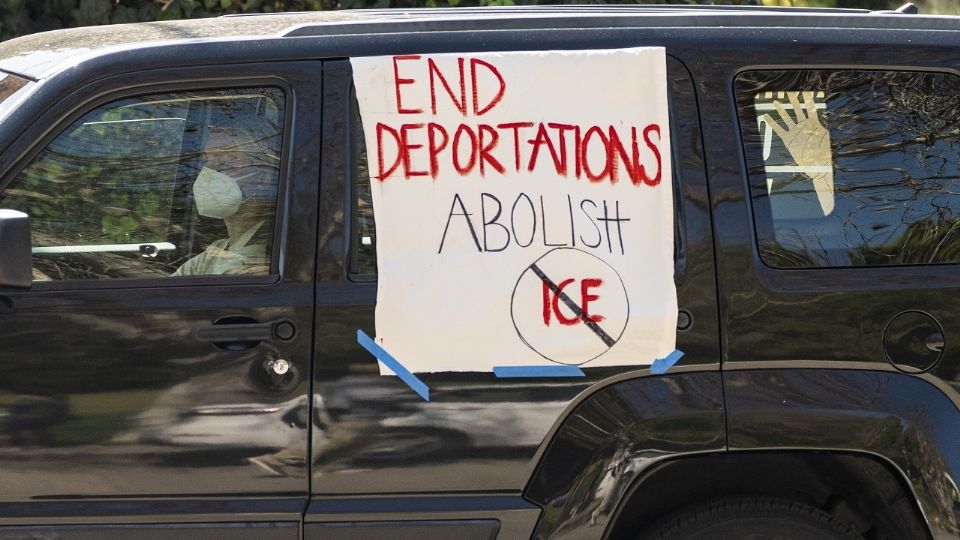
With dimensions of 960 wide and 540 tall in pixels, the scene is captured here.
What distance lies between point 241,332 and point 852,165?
1539mm

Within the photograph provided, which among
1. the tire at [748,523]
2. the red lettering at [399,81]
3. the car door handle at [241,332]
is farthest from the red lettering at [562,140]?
the tire at [748,523]

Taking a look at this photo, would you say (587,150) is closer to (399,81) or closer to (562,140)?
(562,140)

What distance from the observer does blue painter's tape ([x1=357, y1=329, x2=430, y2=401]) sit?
2.56m

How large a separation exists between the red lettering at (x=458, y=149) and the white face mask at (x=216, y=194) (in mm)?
530

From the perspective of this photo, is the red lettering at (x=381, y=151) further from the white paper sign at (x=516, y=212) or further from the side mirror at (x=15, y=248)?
the side mirror at (x=15, y=248)

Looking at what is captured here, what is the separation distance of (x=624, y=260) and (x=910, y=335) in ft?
2.33

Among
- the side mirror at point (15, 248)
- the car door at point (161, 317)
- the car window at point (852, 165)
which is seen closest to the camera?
the side mirror at point (15, 248)

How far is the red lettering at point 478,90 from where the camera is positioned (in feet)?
8.52

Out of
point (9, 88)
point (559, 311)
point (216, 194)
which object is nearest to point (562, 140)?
point (559, 311)

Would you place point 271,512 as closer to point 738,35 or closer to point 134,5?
point 738,35

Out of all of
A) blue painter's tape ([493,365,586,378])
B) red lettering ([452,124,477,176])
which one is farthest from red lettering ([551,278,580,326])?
red lettering ([452,124,477,176])

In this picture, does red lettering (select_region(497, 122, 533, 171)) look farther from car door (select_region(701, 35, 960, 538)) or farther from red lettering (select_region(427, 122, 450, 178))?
car door (select_region(701, 35, 960, 538))

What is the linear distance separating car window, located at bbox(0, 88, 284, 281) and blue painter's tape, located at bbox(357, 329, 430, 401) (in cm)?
29

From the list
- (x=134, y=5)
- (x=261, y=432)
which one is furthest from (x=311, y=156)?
(x=134, y=5)
